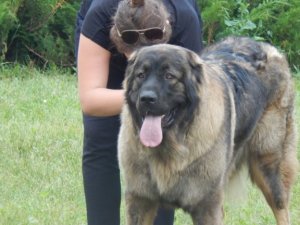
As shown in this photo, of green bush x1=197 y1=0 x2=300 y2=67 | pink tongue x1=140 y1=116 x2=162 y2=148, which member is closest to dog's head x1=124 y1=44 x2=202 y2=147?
pink tongue x1=140 y1=116 x2=162 y2=148

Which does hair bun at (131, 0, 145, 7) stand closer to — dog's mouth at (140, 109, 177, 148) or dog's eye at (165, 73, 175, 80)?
dog's eye at (165, 73, 175, 80)

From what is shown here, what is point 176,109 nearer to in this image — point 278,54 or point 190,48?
point 190,48

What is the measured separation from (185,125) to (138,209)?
2.05 feet

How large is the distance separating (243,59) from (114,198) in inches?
49.4

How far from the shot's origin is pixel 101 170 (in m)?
4.95

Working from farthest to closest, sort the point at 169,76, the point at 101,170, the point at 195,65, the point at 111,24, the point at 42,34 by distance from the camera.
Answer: the point at 42,34, the point at 101,170, the point at 111,24, the point at 195,65, the point at 169,76

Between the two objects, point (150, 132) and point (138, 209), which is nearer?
point (150, 132)

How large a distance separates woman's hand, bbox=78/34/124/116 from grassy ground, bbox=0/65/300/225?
62.9 inches

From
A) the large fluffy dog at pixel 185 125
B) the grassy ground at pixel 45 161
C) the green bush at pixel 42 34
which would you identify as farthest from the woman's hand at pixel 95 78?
the green bush at pixel 42 34

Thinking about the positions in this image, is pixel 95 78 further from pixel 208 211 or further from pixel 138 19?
pixel 208 211

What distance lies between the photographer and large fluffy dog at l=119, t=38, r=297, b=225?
421 centimetres

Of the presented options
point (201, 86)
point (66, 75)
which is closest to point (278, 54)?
point (201, 86)

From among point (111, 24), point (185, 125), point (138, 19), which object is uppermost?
point (138, 19)

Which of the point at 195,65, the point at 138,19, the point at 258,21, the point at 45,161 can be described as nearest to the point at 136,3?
the point at 138,19
